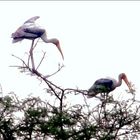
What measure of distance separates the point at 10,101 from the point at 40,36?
4.24m

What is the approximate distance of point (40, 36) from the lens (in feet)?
47.5

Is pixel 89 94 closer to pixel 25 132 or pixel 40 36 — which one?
pixel 25 132

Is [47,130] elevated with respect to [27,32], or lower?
lower

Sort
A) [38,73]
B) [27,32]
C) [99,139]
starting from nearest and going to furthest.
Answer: [99,139] < [38,73] < [27,32]

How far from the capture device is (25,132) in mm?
10375

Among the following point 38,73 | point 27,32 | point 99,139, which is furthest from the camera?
point 27,32

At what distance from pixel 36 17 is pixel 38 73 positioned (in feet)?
14.7

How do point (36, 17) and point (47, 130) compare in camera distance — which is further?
point (36, 17)

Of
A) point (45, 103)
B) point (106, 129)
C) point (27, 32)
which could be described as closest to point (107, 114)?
point (106, 129)

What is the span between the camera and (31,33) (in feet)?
47.3

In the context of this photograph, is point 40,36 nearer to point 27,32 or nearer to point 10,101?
point 27,32

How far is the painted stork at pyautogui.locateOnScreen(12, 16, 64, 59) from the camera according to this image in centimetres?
1403

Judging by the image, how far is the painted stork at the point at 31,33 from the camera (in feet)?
46.0

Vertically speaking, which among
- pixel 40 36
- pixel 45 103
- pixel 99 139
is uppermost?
pixel 40 36
